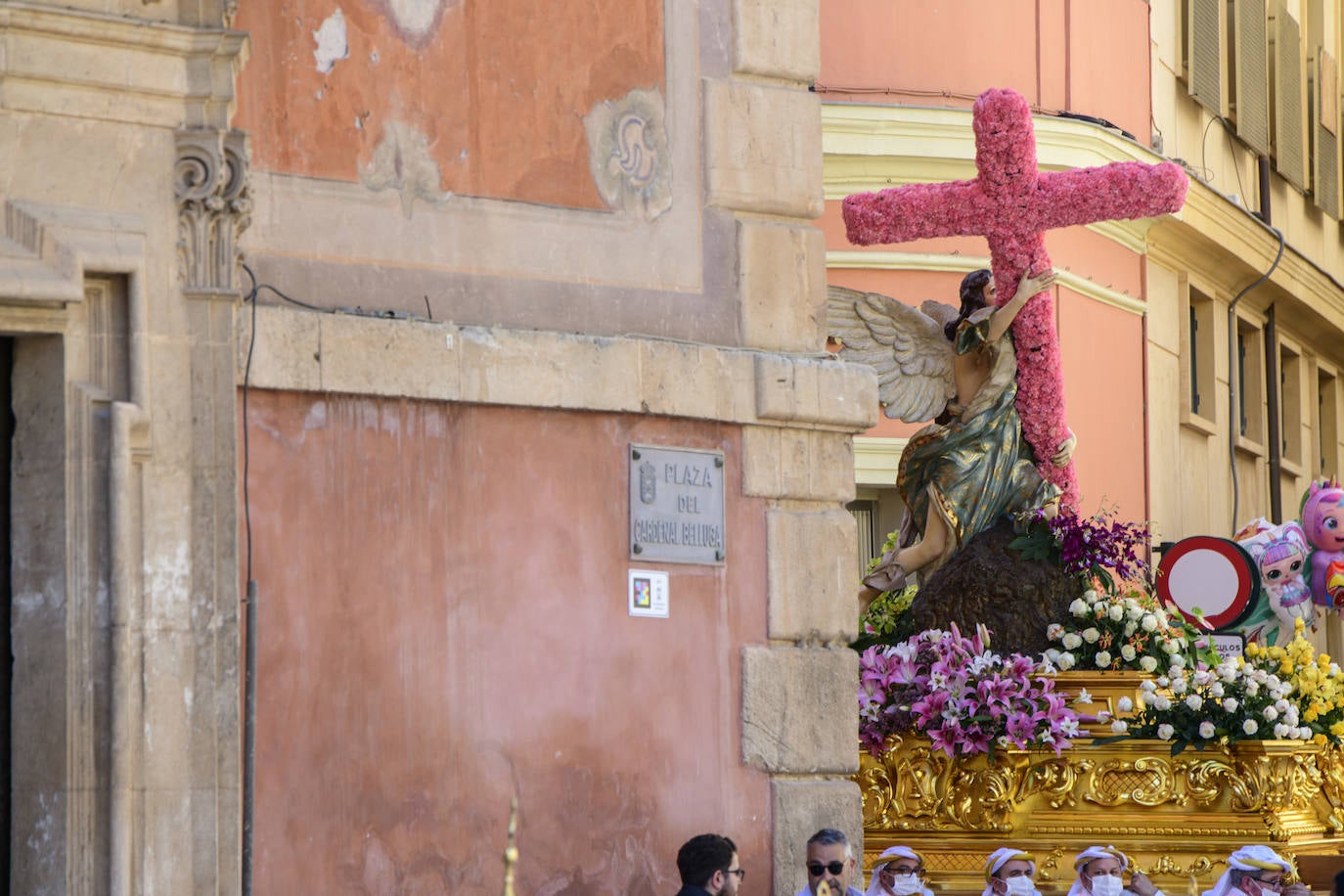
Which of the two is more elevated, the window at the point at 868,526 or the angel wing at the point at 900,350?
the angel wing at the point at 900,350

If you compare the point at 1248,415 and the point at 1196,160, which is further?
the point at 1248,415

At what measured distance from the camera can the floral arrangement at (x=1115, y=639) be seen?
12.5 metres

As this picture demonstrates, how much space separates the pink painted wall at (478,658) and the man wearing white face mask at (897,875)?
1.60 metres

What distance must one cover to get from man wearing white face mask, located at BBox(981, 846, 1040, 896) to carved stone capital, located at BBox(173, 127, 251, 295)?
4840 mm

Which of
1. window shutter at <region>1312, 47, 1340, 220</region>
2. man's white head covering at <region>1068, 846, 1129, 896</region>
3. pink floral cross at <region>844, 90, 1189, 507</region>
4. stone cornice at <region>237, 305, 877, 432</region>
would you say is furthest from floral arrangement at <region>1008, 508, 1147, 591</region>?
window shutter at <region>1312, 47, 1340, 220</region>

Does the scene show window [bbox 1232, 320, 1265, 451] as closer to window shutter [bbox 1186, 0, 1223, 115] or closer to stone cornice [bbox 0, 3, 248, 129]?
window shutter [bbox 1186, 0, 1223, 115]

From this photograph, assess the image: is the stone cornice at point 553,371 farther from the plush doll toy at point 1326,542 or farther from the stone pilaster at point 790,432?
the plush doll toy at point 1326,542

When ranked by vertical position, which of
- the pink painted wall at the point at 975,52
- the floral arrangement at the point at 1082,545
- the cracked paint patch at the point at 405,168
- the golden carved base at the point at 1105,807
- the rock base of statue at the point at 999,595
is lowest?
the golden carved base at the point at 1105,807

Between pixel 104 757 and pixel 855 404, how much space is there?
3.41 m

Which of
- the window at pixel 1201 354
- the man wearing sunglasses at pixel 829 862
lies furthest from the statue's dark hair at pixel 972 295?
the window at pixel 1201 354

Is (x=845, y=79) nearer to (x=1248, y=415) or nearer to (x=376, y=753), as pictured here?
(x=1248, y=415)

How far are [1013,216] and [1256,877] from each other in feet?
11.7

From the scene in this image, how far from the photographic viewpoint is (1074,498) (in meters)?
13.5

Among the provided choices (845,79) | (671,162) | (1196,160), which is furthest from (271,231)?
(1196,160)
